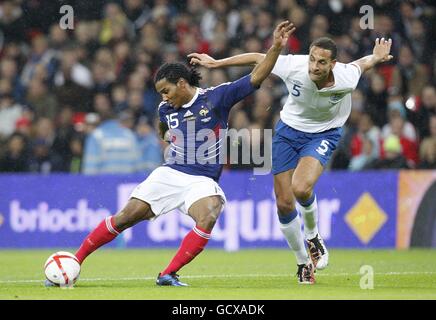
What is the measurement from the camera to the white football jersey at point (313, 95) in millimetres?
9734

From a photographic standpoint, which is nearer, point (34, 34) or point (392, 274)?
point (392, 274)

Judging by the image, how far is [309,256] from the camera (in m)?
9.87

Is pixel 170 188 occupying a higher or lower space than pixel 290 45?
lower

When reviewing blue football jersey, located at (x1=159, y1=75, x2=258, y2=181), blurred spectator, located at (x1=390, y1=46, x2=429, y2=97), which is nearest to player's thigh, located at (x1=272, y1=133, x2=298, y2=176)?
blue football jersey, located at (x1=159, y1=75, x2=258, y2=181)

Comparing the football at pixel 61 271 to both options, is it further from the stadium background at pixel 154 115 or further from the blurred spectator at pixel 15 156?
the blurred spectator at pixel 15 156

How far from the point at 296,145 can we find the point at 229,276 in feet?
4.96

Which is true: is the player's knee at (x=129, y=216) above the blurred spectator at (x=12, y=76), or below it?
below

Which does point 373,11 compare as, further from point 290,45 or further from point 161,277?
point 161,277

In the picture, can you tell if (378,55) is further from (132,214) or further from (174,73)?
(132,214)

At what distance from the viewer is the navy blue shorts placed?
9.88 m

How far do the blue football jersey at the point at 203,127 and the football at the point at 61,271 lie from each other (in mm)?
1357
